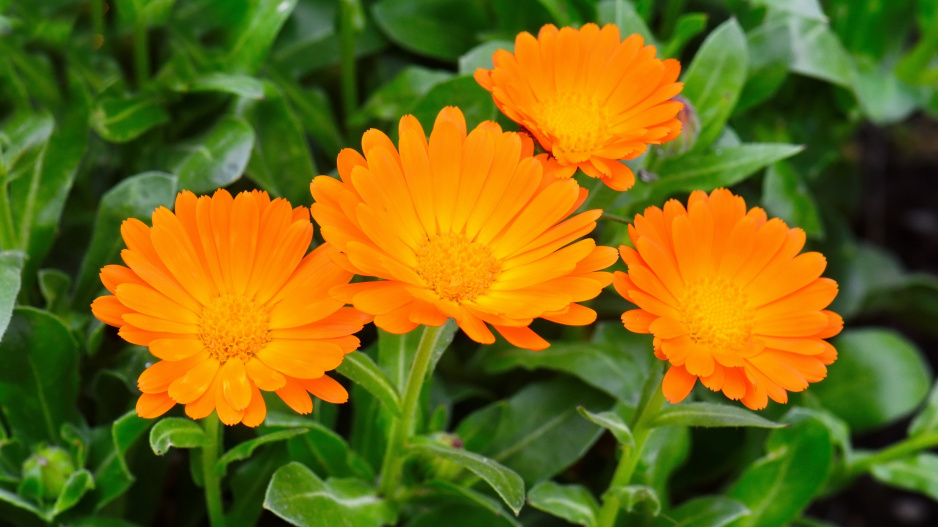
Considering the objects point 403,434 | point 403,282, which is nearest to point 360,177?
point 403,282

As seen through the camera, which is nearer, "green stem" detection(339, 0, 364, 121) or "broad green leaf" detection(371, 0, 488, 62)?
"green stem" detection(339, 0, 364, 121)

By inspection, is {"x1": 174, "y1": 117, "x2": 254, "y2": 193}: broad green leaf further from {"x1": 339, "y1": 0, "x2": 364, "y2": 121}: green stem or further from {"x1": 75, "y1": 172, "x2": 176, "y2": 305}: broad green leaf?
{"x1": 339, "y1": 0, "x2": 364, "y2": 121}: green stem

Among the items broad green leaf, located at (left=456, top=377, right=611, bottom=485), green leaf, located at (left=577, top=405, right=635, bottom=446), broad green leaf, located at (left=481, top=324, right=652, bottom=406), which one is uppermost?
green leaf, located at (left=577, top=405, right=635, bottom=446)

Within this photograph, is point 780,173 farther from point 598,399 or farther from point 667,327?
point 667,327

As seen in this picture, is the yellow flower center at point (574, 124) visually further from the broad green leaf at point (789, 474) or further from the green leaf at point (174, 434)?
the broad green leaf at point (789, 474)

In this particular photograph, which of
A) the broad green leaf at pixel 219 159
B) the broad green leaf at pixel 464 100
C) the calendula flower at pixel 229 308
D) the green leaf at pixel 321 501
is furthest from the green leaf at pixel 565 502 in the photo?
the broad green leaf at pixel 219 159

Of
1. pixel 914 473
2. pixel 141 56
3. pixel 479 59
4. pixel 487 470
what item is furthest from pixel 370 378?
pixel 914 473

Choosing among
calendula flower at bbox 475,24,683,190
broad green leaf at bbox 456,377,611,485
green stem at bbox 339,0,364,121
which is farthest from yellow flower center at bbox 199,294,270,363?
green stem at bbox 339,0,364,121
